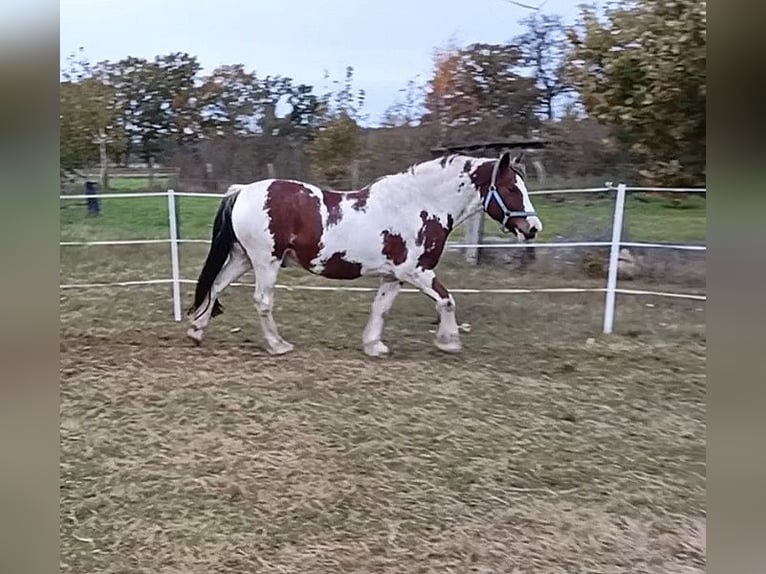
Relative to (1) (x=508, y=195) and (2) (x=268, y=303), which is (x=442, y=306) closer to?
(1) (x=508, y=195)

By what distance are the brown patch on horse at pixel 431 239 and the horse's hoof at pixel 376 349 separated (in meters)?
0.23

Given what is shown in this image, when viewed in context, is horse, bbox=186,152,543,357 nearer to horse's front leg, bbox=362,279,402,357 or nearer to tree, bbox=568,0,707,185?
horse's front leg, bbox=362,279,402,357

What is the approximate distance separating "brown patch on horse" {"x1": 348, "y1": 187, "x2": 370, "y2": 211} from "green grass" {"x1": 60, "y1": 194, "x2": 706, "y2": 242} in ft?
0.82

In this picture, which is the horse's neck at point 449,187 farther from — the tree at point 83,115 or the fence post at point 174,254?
the tree at point 83,115

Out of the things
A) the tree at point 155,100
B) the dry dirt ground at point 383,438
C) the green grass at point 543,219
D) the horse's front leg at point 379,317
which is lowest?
the dry dirt ground at point 383,438

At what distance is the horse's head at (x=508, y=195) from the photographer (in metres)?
2.16

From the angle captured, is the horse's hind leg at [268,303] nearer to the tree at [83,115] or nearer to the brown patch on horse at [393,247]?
the brown patch on horse at [393,247]

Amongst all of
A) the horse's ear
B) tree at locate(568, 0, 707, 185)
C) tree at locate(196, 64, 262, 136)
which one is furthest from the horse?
tree at locate(568, 0, 707, 185)

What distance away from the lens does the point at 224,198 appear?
2180 millimetres

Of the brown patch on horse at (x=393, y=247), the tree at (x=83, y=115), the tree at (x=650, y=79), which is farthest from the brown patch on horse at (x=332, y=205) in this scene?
the tree at (x=650, y=79)

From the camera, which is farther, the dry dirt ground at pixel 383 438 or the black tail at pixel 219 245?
the black tail at pixel 219 245

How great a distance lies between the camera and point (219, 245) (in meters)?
2.18

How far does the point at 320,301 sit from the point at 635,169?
2.84 feet

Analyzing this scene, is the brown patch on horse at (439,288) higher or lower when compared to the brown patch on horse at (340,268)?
lower
